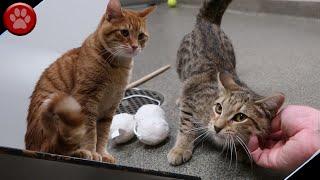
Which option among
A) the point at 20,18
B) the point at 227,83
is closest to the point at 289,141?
the point at 227,83

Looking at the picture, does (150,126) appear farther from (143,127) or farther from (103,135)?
(103,135)

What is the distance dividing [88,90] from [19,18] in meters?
0.18

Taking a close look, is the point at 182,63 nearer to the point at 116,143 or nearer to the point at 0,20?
the point at 116,143

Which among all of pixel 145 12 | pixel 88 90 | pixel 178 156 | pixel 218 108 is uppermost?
pixel 145 12

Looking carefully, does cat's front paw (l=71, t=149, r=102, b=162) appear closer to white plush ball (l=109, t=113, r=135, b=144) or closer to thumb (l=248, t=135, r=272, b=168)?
white plush ball (l=109, t=113, r=135, b=144)

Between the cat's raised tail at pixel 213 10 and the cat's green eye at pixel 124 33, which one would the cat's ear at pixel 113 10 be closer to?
the cat's green eye at pixel 124 33

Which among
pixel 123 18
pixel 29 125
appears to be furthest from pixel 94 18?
pixel 29 125

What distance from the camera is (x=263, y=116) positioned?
739mm

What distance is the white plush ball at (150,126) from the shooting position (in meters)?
0.87

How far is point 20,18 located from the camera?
52 cm

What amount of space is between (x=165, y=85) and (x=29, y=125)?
0.46m

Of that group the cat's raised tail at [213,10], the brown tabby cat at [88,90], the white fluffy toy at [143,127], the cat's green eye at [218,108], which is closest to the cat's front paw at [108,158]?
the brown tabby cat at [88,90]

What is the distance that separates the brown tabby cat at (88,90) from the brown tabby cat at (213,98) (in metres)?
0.20

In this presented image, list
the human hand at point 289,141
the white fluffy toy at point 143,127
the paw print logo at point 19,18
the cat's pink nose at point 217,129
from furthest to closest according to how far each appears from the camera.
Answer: the white fluffy toy at point 143,127 < the cat's pink nose at point 217,129 < the human hand at point 289,141 < the paw print logo at point 19,18
